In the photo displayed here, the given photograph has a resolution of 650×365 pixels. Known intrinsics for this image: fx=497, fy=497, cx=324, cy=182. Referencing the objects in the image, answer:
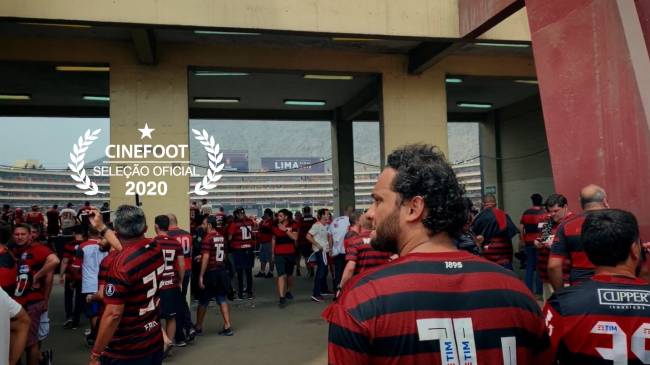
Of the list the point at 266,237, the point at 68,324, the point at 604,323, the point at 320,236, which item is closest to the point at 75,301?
the point at 68,324

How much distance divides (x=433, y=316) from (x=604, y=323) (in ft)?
3.97

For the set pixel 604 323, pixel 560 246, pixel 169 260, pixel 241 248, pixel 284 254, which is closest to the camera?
pixel 604 323

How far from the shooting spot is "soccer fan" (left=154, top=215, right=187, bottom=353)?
6.40 m

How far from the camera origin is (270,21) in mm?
8375

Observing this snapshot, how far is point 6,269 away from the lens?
175 inches

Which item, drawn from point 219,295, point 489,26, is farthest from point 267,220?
point 489,26

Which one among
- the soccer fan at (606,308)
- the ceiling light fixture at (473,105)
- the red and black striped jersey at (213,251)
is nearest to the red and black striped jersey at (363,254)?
the red and black striped jersey at (213,251)

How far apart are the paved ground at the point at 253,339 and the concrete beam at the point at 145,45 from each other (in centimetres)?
486

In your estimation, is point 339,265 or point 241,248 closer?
point 339,265

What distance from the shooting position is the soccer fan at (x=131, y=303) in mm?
3562

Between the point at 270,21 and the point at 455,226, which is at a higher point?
the point at 270,21

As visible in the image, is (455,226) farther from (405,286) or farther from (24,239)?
(24,239)

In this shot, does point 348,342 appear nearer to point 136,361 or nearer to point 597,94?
point 136,361

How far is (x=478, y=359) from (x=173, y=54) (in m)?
9.28
